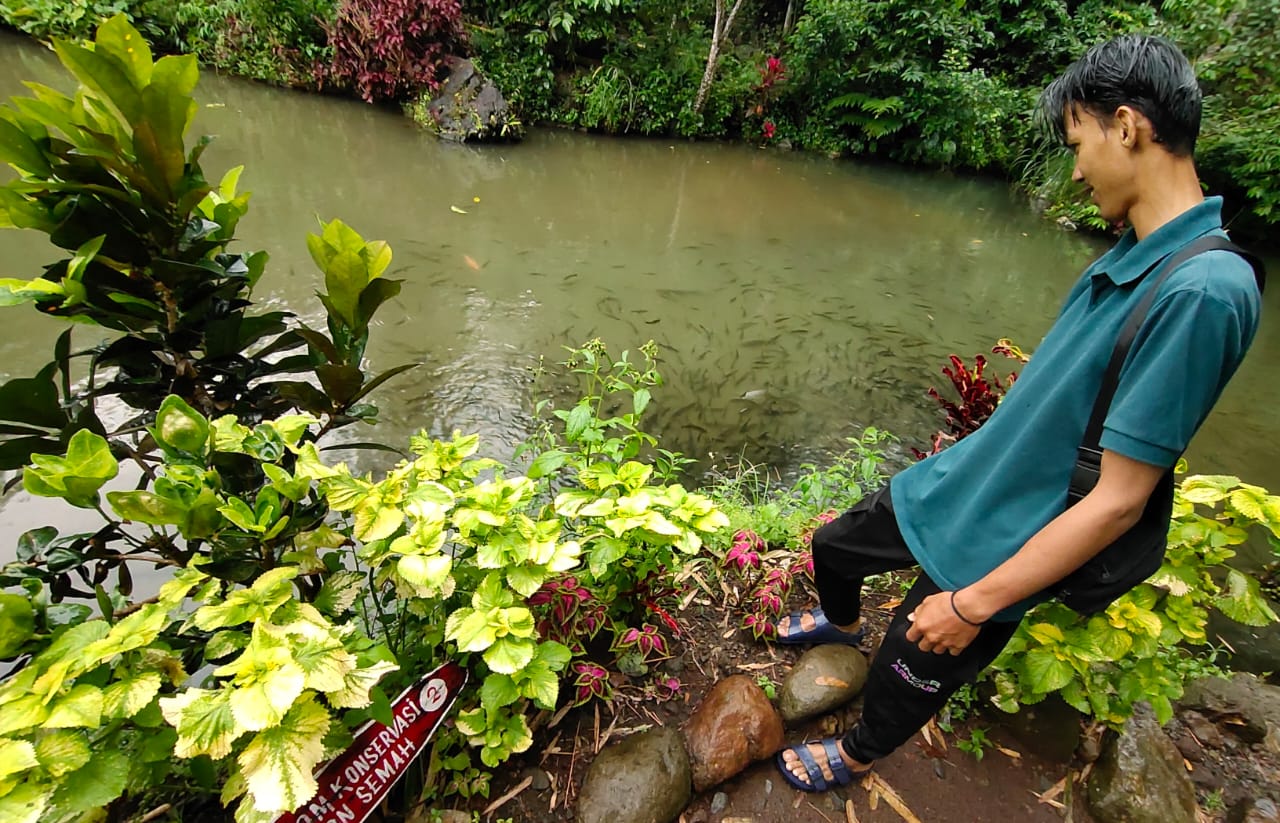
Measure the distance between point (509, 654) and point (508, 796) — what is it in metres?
0.58

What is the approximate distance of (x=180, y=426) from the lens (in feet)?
3.34

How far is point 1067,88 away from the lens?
1134 millimetres

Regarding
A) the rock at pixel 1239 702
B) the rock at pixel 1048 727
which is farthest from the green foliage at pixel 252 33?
the rock at pixel 1239 702

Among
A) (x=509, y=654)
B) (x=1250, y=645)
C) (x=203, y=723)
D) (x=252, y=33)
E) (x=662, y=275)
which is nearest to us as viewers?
(x=203, y=723)

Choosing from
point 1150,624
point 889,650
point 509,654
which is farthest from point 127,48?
point 1150,624

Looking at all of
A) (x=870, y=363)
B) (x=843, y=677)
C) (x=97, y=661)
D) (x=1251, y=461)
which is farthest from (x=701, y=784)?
(x=1251, y=461)

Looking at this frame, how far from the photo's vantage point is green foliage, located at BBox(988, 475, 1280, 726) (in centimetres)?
150

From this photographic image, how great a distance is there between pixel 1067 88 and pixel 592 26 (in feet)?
33.8

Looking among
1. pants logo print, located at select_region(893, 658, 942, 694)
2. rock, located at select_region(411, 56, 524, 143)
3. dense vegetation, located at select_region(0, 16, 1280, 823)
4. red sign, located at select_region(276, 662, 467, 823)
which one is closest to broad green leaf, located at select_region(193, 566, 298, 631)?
dense vegetation, located at select_region(0, 16, 1280, 823)

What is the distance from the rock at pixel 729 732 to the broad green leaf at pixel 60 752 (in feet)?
4.17

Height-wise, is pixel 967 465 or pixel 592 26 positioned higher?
pixel 592 26

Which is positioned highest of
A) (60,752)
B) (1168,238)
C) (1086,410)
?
(1168,238)

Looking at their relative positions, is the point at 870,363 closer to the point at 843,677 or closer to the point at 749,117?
the point at 843,677

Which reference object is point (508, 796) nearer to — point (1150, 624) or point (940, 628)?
point (940, 628)
